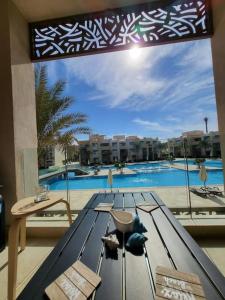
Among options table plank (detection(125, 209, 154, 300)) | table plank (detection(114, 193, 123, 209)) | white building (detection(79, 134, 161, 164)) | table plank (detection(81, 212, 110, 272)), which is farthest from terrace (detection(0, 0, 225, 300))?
white building (detection(79, 134, 161, 164))

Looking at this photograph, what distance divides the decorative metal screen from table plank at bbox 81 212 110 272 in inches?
112

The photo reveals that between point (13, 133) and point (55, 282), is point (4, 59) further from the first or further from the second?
point (55, 282)

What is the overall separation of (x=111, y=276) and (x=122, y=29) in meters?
3.47

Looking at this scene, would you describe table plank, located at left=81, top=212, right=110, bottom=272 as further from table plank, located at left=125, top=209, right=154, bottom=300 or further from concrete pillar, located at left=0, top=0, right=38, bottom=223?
concrete pillar, located at left=0, top=0, right=38, bottom=223

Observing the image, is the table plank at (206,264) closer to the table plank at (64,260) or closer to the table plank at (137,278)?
the table plank at (137,278)

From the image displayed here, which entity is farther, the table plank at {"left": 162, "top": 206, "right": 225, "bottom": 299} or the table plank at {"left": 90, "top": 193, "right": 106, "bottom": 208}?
the table plank at {"left": 90, "top": 193, "right": 106, "bottom": 208}

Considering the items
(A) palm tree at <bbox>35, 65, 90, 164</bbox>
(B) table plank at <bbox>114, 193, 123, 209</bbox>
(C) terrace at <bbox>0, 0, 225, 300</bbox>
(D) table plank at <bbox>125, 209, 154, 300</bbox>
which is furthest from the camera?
(A) palm tree at <bbox>35, 65, 90, 164</bbox>

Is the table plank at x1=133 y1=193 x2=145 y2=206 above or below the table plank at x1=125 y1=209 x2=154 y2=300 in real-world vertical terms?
above

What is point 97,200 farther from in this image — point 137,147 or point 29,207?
point 137,147

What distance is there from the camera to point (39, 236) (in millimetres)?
2947

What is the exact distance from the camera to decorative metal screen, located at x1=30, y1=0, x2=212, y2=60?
10.1ft

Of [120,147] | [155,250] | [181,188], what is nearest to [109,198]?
[155,250]

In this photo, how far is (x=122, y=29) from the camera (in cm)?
323

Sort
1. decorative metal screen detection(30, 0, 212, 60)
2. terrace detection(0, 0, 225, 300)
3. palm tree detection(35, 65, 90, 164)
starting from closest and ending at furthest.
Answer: terrace detection(0, 0, 225, 300) → decorative metal screen detection(30, 0, 212, 60) → palm tree detection(35, 65, 90, 164)
